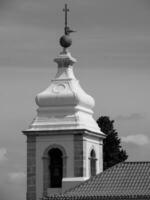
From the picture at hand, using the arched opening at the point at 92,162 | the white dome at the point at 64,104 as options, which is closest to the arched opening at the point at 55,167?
the white dome at the point at 64,104

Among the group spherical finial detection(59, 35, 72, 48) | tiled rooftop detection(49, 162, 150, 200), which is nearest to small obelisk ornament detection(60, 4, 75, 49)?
spherical finial detection(59, 35, 72, 48)

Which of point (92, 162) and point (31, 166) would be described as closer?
point (31, 166)

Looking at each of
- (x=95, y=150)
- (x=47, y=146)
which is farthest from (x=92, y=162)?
(x=47, y=146)

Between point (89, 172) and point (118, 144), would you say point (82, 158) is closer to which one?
point (89, 172)

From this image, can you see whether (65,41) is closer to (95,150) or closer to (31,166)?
(95,150)

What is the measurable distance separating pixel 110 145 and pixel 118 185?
17.2 m

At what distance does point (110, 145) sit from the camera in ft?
352

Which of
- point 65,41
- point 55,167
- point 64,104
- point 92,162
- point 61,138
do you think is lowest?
point 55,167

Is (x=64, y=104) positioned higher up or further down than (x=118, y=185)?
higher up

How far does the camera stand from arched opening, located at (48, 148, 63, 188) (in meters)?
96.3

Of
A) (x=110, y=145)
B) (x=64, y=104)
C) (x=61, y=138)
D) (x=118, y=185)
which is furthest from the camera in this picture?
(x=110, y=145)

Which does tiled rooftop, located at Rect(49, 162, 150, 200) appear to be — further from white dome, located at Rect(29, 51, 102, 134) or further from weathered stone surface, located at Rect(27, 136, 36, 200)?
weathered stone surface, located at Rect(27, 136, 36, 200)

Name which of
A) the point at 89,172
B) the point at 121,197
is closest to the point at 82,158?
the point at 89,172

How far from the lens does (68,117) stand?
96.7m
